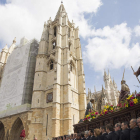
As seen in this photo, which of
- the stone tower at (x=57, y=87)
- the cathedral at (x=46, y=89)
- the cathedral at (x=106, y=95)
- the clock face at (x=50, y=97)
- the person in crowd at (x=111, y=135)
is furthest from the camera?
the cathedral at (x=106, y=95)

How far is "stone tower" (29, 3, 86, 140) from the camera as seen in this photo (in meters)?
18.2

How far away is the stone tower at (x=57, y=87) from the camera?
18.2 m

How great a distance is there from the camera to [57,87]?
1952 centimetres

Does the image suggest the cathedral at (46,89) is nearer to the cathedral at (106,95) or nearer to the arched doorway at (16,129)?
the arched doorway at (16,129)

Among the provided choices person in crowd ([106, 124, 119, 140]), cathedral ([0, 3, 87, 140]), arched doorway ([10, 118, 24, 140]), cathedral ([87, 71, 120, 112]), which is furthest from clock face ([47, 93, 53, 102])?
person in crowd ([106, 124, 119, 140])

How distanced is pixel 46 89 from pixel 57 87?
249 cm

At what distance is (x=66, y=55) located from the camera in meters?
22.5

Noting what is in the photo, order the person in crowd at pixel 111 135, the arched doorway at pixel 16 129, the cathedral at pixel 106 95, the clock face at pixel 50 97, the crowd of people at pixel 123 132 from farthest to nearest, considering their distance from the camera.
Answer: the cathedral at pixel 106 95 → the arched doorway at pixel 16 129 → the clock face at pixel 50 97 → the person in crowd at pixel 111 135 → the crowd of people at pixel 123 132

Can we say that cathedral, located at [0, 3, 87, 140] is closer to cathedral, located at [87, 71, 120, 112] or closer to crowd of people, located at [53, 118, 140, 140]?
cathedral, located at [87, 71, 120, 112]

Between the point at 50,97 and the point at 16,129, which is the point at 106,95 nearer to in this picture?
the point at 50,97

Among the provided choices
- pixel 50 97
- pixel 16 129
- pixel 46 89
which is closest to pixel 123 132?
pixel 50 97

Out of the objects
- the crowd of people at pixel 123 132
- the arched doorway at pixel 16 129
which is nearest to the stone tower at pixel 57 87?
the arched doorway at pixel 16 129

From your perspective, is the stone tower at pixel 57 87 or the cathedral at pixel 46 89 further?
the cathedral at pixel 46 89

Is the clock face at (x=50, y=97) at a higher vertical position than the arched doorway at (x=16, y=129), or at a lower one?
higher
